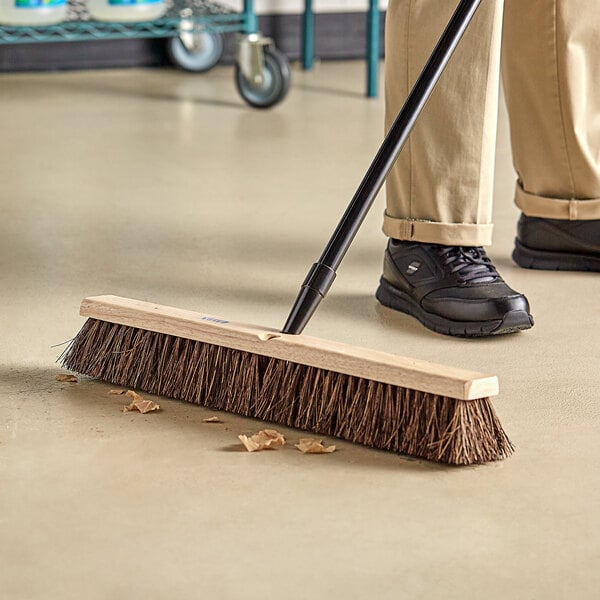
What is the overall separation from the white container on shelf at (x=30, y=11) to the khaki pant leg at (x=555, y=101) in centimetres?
163

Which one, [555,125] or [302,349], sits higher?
[555,125]

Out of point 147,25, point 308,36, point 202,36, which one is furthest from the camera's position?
point 308,36

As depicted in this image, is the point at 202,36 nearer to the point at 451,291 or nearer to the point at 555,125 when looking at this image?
the point at 555,125

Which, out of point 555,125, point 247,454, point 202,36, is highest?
point 202,36

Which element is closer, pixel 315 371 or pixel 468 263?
pixel 315 371

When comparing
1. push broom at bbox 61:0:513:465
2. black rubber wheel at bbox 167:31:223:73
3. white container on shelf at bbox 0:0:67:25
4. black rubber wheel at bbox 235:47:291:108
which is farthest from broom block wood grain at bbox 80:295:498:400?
black rubber wheel at bbox 167:31:223:73

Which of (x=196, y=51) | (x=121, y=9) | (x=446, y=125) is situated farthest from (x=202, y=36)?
(x=446, y=125)

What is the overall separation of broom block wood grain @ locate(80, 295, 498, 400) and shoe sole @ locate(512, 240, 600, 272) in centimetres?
63

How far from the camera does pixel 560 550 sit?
82cm

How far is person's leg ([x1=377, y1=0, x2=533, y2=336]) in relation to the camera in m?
1.30

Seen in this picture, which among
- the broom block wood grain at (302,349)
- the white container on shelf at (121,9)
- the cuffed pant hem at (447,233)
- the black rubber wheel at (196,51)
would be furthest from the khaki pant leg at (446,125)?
the black rubber wheel at (196,51)

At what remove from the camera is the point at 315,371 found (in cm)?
102

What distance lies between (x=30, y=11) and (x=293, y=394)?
2077mm

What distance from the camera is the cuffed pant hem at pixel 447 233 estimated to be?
1.36m
